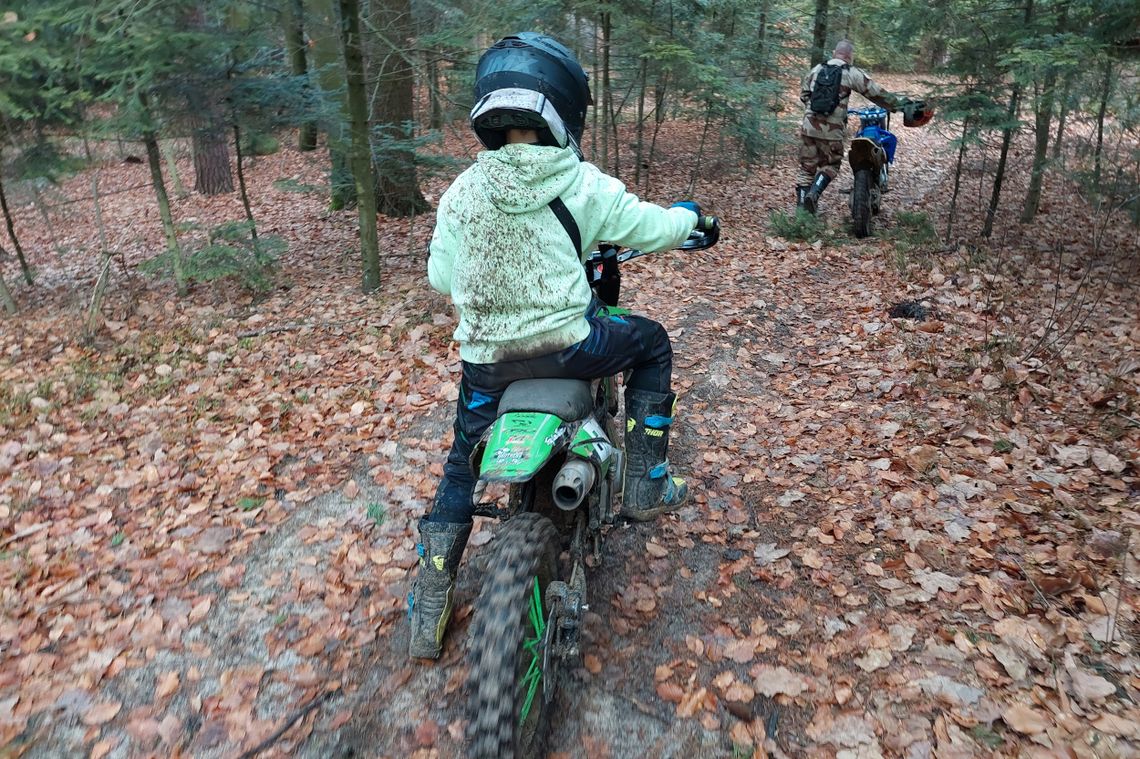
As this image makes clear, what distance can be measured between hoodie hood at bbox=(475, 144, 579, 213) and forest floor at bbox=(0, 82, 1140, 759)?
189 centimetres

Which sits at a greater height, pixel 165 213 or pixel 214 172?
pixel 165 213

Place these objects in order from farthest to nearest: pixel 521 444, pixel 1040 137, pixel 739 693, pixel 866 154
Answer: pixel 866 154
pixel 1040 137
pixel 739 693
pixel 521 444

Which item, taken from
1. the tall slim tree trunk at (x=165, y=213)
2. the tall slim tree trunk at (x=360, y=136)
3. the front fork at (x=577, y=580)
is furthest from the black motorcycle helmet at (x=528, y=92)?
the tall slim tree trunk at (x=165, y=213)

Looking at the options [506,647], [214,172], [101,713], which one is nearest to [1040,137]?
[506,647]

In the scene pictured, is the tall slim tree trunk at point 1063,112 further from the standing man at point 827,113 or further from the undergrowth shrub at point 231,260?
the undergrowth shrub at point 231,260

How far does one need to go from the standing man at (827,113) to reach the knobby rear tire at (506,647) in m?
8.15

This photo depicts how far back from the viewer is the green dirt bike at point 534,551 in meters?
2.14

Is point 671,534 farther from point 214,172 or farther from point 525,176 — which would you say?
point 214,172

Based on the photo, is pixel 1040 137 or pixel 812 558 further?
pixel 1040 137

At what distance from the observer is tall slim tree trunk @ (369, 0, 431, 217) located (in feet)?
25.2

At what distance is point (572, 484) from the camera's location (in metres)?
2.44

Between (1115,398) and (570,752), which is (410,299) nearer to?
(570,752)

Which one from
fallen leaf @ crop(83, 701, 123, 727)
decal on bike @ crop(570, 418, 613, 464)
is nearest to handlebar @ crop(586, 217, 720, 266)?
decal on bike @ crop(570, 418, 613, 464)

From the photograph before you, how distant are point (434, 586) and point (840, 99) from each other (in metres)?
8.38
